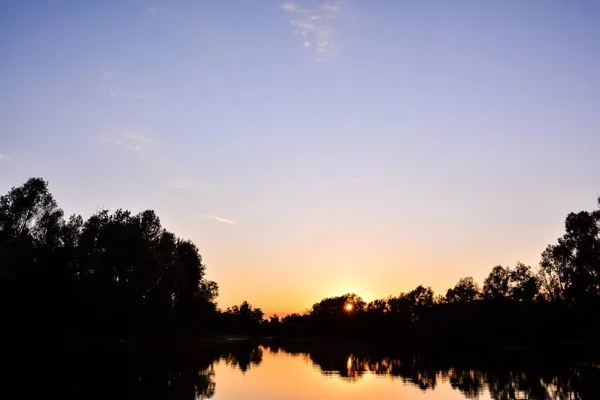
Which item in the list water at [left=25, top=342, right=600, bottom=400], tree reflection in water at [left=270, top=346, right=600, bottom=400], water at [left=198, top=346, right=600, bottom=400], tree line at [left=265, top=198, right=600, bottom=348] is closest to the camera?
water at [left=25, top=342, right=600, bottom=400]

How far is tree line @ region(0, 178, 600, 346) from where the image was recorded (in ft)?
186

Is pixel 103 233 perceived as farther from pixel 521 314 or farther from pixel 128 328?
pixel 521 314

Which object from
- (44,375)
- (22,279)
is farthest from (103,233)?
(44,375)

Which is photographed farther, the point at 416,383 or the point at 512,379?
the point at 512,379

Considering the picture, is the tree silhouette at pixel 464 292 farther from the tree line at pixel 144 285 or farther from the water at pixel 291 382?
the water at pixel 291 382

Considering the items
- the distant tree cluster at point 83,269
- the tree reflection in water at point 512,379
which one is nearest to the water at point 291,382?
the tree reflection in water at point 512,379

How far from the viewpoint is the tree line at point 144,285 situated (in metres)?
56.7

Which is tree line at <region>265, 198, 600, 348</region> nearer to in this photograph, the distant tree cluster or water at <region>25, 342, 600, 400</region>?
water at <region>25, 342, 600, 400</region>

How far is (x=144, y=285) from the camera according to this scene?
8088 centimetres

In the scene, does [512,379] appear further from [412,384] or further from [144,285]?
[144,285]

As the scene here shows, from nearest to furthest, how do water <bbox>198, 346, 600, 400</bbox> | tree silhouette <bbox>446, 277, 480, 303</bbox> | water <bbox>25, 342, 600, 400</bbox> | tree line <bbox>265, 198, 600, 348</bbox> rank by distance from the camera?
water <bbox>25, 342, 600, 400</bbox> → water <bbox>198, 346, 600, 400</bbox> → tree line <bbox>265, 198, 600, 348</bbox> → tree silhouette <bbox>446, 277, 480, 303</bbox>

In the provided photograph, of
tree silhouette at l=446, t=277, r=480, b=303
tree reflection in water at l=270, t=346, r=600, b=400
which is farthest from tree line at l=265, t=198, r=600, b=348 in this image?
tree reflection in water at l=270, t=346, r=600, b=400

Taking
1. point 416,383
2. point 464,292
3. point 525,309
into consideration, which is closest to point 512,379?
point 416,383

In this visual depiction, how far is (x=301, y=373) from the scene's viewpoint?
47188mm
